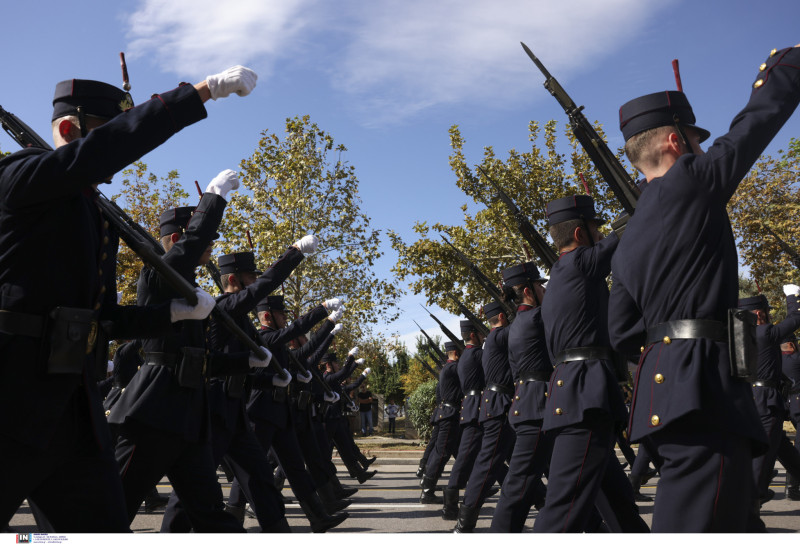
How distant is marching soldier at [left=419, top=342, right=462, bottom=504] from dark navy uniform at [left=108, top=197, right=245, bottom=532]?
5.49m

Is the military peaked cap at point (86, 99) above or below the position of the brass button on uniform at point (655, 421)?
above

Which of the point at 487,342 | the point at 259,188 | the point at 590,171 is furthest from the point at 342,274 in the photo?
the point at 487,342

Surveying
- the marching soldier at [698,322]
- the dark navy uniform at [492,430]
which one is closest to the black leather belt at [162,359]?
the marching soldier at [698,322]

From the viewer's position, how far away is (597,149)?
207 inches

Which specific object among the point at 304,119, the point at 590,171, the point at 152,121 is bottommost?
the point at 152,121

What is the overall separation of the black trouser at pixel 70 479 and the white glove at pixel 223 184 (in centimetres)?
227

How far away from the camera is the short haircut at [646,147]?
318cm

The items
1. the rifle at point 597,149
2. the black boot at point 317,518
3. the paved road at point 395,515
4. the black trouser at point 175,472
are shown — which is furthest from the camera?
the paved road at point 395,515

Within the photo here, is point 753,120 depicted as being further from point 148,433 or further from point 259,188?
point 259,188

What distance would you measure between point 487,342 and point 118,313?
5.20 m

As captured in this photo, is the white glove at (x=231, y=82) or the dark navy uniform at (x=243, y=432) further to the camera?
the dark navy uniform at (x=243, y=432)

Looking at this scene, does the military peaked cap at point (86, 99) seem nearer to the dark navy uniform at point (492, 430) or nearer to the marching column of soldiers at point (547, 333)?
the marching column of soldiers at point (547, 333)

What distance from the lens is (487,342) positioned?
7.94m

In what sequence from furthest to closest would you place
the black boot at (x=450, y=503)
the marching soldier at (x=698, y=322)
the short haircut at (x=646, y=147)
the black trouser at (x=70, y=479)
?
1. the black boot at (x=450, y=503)
2. the short haircut at (x=646, y=147)
3. the marching soldier at (x=698, y=322)
4. the black trouser at (x=70, y=479)
